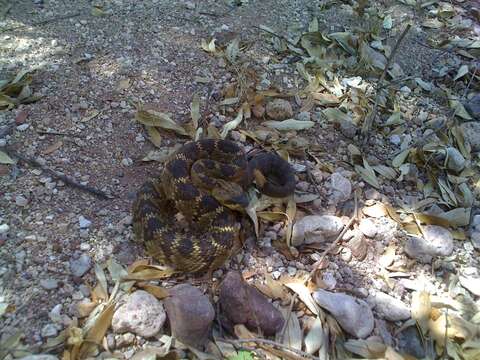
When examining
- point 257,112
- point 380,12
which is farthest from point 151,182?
point 380,12

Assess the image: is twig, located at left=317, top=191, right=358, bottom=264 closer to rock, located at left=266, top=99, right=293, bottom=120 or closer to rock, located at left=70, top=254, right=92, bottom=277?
rock, located at left=266, top=99, right=293, bottom=120

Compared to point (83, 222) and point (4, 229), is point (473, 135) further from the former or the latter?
point (4, 229)

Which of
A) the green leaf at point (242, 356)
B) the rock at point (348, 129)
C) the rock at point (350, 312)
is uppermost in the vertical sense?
the rock at point (348, 129)

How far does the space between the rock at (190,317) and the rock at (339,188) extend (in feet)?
4.73

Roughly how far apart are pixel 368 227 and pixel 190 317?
1555 mm

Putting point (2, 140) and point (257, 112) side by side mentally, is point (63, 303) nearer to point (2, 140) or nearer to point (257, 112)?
point (2, 140)

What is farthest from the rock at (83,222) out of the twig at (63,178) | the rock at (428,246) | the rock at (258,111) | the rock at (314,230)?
the rock at (428,246)

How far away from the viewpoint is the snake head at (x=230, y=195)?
3.38 metres

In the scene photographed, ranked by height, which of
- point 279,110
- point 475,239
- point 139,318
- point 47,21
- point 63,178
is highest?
point 47,21

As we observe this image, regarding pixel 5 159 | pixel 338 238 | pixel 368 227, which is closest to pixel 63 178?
pixel 5 159

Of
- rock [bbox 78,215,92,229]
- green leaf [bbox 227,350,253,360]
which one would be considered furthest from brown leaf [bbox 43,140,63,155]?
green leaf [bbox 227,350,253,360]

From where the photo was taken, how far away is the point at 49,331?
8.28 feet

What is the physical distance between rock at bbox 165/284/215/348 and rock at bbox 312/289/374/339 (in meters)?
0.75

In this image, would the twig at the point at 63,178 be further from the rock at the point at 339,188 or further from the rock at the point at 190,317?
the rock at the point at 339,188
